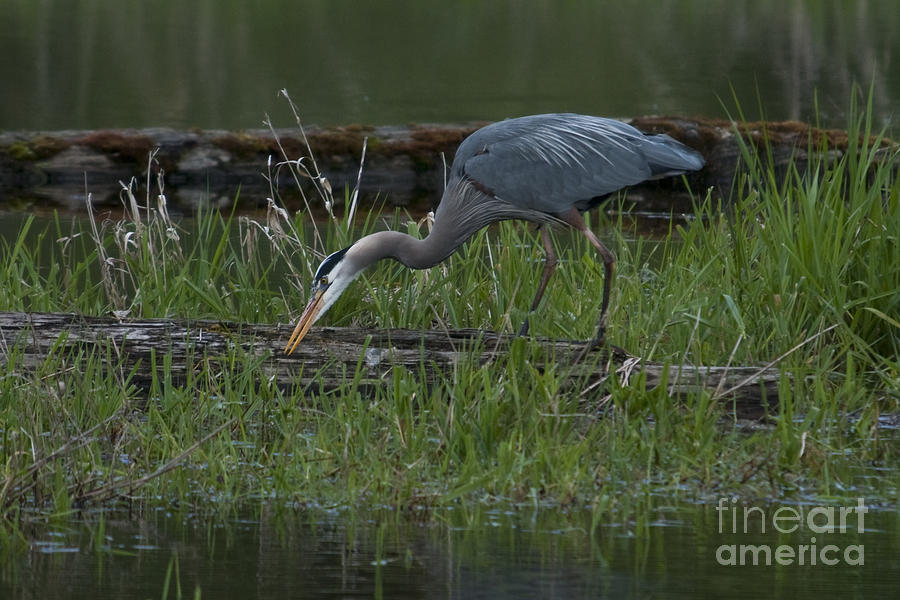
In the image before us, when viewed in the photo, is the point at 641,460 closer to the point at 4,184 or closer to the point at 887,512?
the point at 887,512

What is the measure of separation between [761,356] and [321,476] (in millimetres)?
2226

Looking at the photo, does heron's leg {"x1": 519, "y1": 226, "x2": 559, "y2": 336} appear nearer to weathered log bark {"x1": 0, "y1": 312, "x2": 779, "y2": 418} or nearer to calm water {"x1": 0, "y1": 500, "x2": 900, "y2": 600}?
weathered log bark {"x1": 0, "y1": 312, "x2": 779, "y2": 418}

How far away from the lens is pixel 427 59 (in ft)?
84.8

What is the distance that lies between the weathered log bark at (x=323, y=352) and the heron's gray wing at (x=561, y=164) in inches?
38.4

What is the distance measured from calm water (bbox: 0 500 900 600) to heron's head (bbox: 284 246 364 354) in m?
1.69

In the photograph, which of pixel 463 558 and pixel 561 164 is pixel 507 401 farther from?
pixel 561 164

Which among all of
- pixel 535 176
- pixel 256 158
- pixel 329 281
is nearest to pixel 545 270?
pixel 535 176

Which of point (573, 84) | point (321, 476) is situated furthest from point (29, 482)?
point (573, 84)

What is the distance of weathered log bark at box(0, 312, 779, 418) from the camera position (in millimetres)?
5457

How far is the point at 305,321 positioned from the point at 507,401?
1.23 m

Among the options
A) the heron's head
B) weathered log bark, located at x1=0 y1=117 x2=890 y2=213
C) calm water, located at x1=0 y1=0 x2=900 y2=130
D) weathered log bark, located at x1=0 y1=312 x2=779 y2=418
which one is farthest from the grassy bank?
calm water, located at x1=0 y1=0 x2=900 y2=130

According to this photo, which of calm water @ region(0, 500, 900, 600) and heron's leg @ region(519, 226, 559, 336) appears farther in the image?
heron's leg @ region(519, 226, 559, 336)

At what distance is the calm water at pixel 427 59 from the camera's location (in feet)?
60.8

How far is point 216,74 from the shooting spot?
23.3 metres
